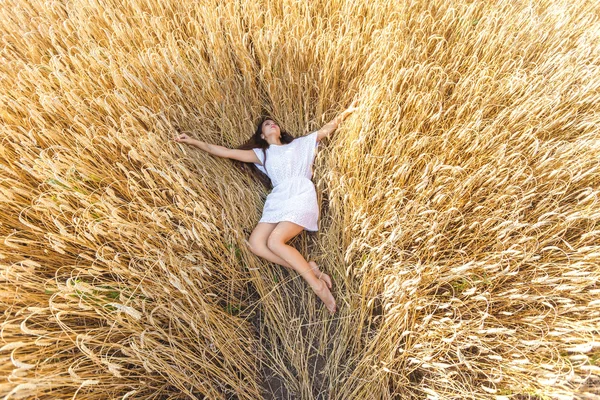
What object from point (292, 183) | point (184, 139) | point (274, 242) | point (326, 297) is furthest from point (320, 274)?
point (184, 139)

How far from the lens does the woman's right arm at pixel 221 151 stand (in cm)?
173

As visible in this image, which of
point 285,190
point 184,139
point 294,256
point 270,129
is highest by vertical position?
point 184,139

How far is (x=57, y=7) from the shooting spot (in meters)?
2.20

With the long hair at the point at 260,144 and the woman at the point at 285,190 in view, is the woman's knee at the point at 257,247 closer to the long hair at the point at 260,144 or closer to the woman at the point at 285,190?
the woman at the point at 285,190

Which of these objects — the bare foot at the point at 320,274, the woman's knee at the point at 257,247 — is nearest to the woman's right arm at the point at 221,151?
the woman's knee at the point at 257,247

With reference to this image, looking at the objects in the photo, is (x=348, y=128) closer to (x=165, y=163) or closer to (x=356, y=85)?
(x=356, y=85)

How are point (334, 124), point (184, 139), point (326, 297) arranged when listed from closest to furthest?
point (326, 297) < point (184, 139) < point (334, 124)

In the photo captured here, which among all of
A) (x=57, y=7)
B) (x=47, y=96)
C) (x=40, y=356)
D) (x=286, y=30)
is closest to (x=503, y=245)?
(x=40, y=356)

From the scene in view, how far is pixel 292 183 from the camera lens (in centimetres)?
176

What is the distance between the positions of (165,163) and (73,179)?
39 cm

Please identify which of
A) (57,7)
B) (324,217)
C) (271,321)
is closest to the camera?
(271,321)

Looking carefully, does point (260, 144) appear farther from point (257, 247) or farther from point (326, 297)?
point (326, 297)

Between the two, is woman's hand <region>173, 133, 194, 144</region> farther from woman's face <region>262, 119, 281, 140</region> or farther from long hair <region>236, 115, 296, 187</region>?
woman's face <region>262, 119, 281, 140</region>

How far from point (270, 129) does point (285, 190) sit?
47 cm
